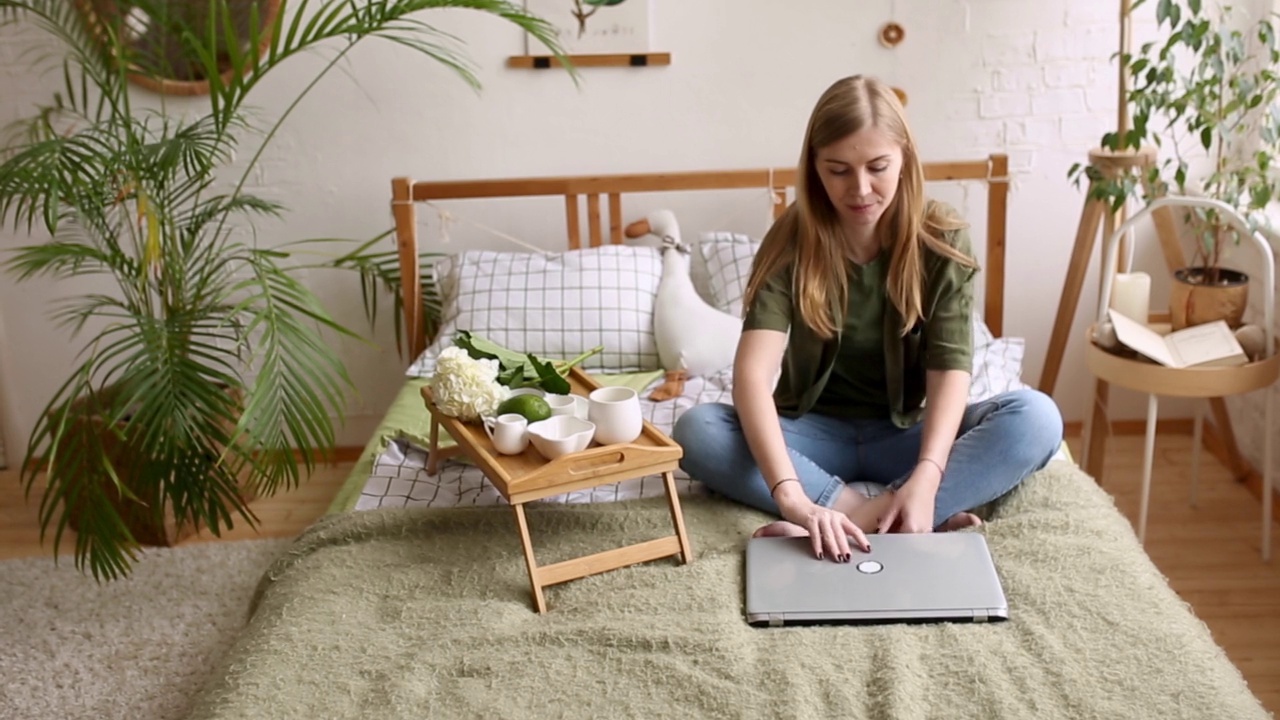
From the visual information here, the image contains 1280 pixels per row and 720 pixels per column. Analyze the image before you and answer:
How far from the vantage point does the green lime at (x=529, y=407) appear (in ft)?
6.26

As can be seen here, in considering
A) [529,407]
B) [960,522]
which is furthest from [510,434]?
[960,522]

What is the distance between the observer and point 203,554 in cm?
284

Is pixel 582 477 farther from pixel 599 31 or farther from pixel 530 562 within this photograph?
pixel 599 31

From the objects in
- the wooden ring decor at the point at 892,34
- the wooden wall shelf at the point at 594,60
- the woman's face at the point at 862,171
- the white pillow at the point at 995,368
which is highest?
the wooden ring decor at the point at 892,34

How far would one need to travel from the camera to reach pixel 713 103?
3098mm

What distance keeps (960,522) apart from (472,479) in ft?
2.81

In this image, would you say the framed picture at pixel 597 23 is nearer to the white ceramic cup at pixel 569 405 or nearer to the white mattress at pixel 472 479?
the white mattress at pixel 472 479

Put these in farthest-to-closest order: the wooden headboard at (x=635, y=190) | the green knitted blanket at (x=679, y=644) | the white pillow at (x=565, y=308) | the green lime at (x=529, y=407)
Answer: the wooden headboard at (x=635, y=190) → the white pillow at (x=565, y=308) → the green lime at (x=529, y=407) → the green knitted blanket at (x=679, y=644)

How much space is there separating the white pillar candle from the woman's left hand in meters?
0.94

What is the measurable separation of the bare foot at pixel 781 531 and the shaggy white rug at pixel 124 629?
1.10 metres

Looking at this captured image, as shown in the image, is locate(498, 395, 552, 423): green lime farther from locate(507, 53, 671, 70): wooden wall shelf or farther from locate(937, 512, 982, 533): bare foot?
locate(507, 53, 671, 70): wooden wall shelf

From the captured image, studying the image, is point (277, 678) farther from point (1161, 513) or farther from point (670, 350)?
point (1161, 513)

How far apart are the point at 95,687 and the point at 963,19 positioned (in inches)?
93.4

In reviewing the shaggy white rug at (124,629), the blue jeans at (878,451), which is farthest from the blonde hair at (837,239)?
the shaggy white rug at (124,629)
